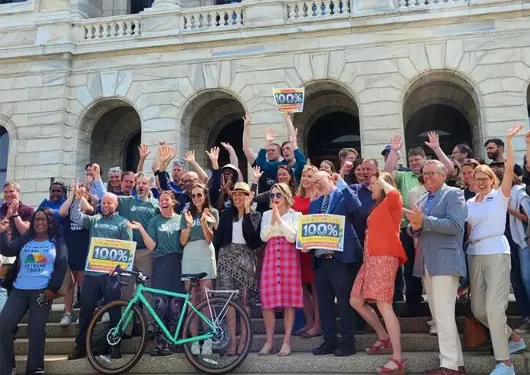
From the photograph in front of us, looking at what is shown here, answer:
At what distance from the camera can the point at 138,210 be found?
7.96m

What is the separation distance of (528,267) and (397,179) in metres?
2.26

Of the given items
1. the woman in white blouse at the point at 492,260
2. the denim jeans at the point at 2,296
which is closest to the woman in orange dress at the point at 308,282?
the woman in white blouse at the point at 492,260

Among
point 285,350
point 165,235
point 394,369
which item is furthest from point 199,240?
point 394,369

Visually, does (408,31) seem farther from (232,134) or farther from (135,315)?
(135,315)

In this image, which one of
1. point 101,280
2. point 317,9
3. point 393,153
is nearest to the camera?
point 101,280

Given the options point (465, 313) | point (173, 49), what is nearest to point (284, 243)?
point (465, 313)

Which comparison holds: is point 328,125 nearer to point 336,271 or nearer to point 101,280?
point 336,271

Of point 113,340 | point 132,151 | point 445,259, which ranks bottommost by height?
point 113,340

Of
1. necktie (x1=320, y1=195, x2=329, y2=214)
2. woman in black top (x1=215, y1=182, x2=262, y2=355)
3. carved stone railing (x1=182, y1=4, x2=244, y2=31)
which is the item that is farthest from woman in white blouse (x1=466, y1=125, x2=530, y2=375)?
carved stone railing (x1=182, y1=4, x2=244, y2=31)

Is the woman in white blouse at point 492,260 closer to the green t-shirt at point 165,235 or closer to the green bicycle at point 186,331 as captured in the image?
the green bicycle at point 186,331

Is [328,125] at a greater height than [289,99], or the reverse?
[328,125]

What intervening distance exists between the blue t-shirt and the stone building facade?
29.7 feet

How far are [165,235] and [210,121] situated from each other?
1156 centimetres

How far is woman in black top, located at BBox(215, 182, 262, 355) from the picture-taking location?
267 inches
